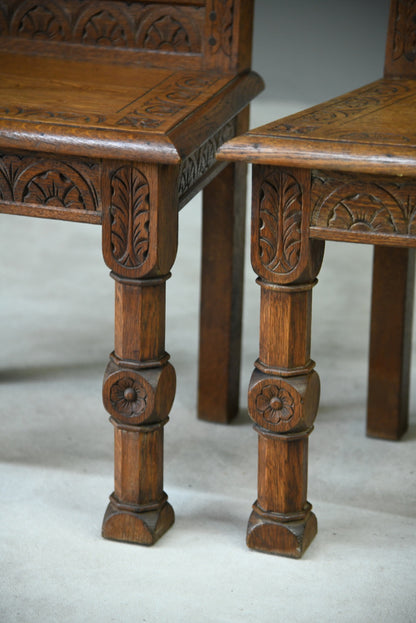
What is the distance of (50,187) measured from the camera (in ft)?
5.98

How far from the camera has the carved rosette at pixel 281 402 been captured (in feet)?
5.94

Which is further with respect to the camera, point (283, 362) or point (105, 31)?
point (105, 31)

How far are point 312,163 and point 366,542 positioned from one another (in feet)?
2.29

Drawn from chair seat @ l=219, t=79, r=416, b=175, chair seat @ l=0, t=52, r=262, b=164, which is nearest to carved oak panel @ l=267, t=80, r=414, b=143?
chair seat @ l=219, t=79, r=416, b=175

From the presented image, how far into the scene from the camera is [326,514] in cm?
204

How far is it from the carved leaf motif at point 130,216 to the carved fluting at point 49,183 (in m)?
0.04

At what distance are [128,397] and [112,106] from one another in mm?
495

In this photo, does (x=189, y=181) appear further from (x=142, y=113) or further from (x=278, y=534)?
(x=278, y=534)

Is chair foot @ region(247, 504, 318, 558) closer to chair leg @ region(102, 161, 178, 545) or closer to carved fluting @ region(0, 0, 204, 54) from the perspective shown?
chair leg @ region(102, 161, 178, 545)

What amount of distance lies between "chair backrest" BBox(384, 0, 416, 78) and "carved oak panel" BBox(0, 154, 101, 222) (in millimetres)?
736

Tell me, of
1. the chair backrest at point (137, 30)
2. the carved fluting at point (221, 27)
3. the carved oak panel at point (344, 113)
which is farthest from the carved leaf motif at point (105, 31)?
the carved oak panel at point (344, 113)

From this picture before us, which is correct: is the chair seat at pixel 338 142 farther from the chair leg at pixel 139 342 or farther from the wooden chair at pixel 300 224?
the chair leg at pixel 139 342

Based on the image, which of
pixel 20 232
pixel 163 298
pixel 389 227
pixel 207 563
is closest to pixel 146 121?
pixel 163 298

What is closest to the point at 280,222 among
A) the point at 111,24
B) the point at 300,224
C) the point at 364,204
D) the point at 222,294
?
the point at 300,224
